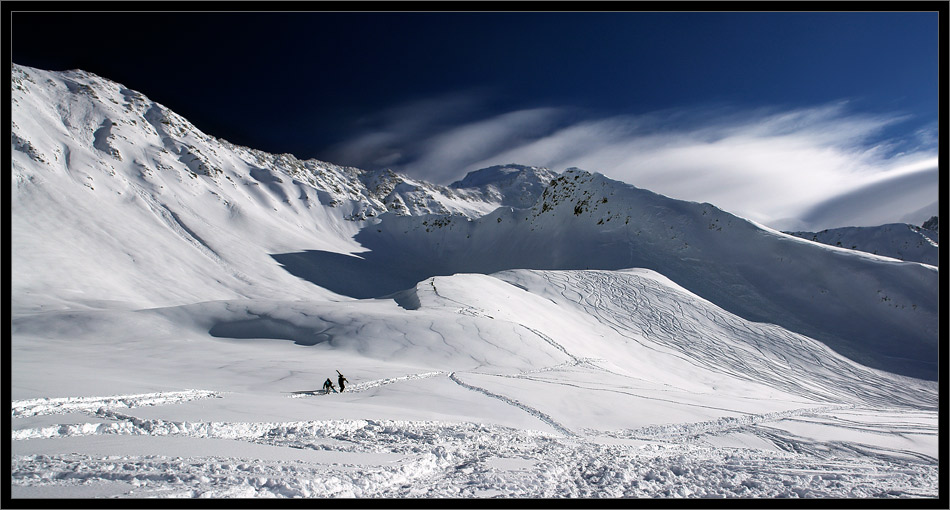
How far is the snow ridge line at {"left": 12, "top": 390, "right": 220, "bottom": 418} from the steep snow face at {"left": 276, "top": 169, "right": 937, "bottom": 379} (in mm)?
42392

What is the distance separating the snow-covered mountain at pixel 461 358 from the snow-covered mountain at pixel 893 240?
128 feet

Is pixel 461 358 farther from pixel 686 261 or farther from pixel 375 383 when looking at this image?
pixel 686 261

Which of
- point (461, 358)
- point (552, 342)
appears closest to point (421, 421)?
point (461, 358)

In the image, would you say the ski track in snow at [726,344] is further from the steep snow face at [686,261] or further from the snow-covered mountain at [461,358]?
the steep snow face at [686,261]

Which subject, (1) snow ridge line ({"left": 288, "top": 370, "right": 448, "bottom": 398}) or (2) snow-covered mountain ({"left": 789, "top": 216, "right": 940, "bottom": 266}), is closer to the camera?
(1) snow ridge line ({"left": 288, "top": 370, "right": 448, "bottom": 398})

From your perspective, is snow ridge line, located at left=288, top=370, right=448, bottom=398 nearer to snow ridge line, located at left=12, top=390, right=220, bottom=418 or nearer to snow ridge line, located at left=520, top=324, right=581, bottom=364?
snow ridge line, located at left=12, top=390, right=220, bottom=418

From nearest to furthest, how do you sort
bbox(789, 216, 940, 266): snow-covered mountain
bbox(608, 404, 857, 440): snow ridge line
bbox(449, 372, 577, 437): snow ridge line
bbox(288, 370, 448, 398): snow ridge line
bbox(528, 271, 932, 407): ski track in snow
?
bbox(608, 404, 857, 440): snow ridge line
bbox(449, 372, 577, 437): snow ridge line
bbox(288, 370, 448, 398): snow ridge line
bbox(528, 271, 932, 407): ski track in snow
bbox(789, 216, 940, 266): snow-covered mountain

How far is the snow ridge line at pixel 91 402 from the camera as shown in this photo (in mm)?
8977

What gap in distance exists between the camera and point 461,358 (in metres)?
21.2

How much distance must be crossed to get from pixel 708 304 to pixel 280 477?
4339 centimetres

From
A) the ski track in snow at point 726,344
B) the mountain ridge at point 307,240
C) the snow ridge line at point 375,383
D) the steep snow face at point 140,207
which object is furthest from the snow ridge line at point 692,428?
the steep snow face at point 140,207

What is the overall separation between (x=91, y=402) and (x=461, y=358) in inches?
544

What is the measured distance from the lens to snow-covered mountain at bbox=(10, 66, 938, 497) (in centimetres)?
698

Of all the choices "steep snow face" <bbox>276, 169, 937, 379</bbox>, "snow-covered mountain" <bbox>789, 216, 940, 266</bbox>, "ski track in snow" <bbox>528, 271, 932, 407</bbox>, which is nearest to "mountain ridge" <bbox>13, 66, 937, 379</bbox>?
"steep snow face" <bbox>276, 169, 937, 379</bbox>
